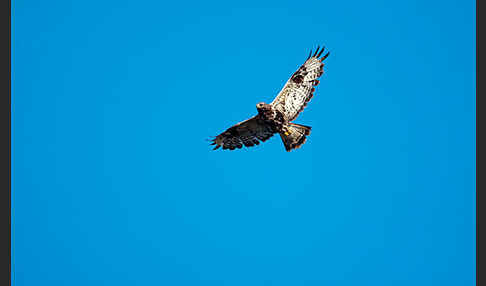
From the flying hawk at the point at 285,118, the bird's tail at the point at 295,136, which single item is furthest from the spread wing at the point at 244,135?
the bird's tail at the point at 295,136

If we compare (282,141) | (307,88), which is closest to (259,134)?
(282,141)

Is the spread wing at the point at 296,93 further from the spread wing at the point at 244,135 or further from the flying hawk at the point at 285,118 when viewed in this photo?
the spread wing at the point at 244,135

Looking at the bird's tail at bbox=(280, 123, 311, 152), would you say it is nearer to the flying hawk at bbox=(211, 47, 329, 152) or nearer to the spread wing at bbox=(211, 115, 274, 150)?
the flying hawk at bbox=(211, 47, 329, 152)

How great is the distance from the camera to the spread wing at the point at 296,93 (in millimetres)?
13992

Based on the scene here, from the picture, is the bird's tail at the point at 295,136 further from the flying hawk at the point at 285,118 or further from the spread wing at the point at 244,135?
the spread wing at the point at 244,135

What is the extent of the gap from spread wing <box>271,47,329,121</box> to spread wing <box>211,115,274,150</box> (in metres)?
0.59

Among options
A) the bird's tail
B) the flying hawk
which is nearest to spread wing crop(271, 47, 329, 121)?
the flying hawk

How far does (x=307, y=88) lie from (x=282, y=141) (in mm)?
1472

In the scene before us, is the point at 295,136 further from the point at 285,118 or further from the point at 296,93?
the point at 296,93

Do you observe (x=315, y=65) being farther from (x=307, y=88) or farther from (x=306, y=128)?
(x=306, y=128)

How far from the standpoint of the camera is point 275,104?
13.9 meters

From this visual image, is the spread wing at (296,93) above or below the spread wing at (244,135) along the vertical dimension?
above

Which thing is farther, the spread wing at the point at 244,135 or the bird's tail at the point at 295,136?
the bird's tail at the point at 295,136

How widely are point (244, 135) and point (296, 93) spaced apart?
1651 millimetres
